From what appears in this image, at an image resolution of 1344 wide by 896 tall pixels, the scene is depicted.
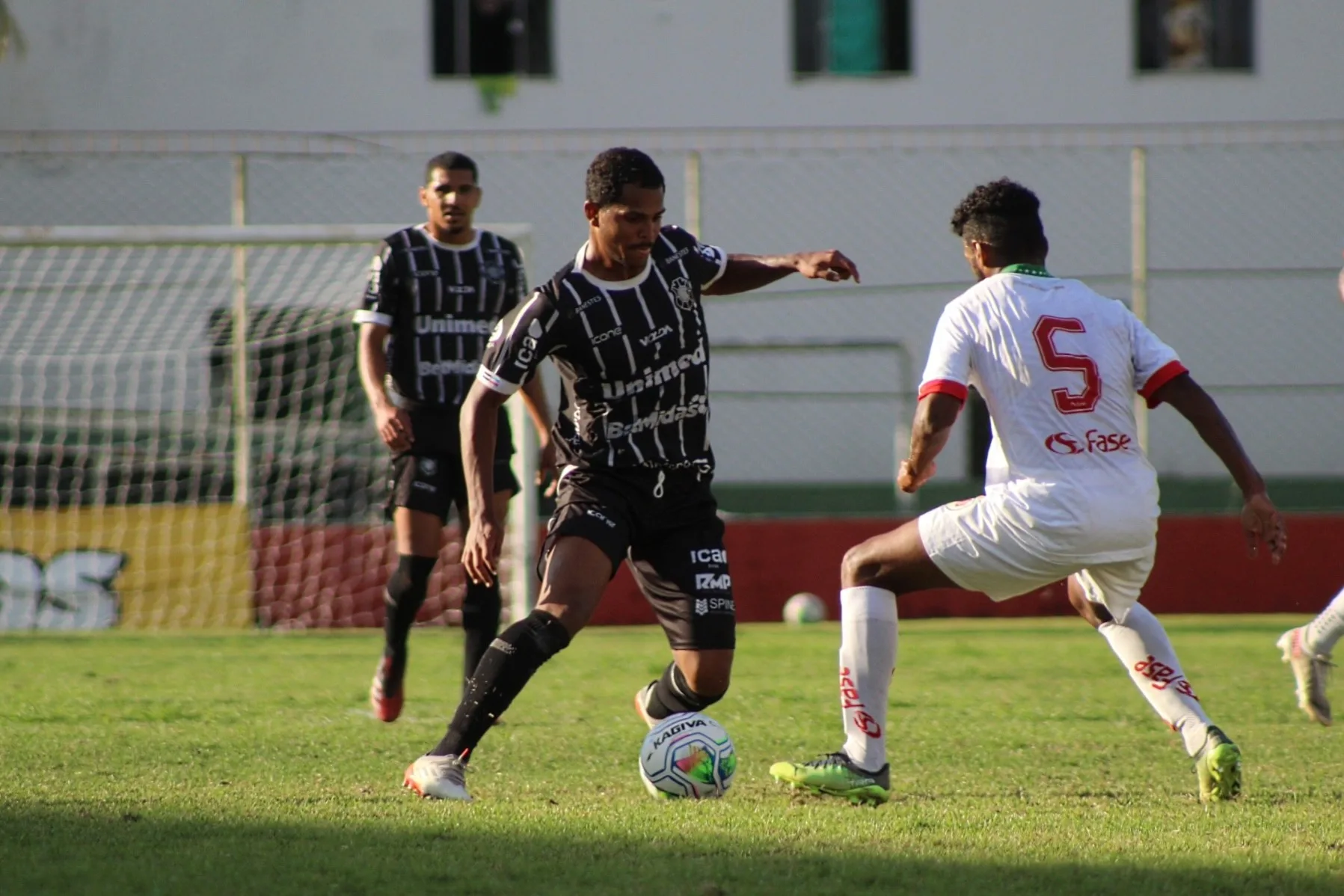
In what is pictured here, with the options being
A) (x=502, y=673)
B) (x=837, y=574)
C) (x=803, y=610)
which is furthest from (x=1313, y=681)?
(x=837, y=574)

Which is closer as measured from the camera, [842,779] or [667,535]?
[842,779]

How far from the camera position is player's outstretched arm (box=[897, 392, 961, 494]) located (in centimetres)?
463

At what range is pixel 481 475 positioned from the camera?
15.9 feet

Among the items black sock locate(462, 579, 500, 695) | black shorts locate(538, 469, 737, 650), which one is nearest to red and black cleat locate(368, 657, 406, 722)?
black sock locate(462, 579, 500, 695)

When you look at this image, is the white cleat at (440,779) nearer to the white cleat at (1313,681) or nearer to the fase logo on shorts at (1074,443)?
the fase logo on shorts at (1074,443)

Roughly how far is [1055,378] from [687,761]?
151 cm

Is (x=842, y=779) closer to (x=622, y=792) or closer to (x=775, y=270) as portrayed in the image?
(x=622, y=792)

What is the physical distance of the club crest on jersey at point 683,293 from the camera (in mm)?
5086

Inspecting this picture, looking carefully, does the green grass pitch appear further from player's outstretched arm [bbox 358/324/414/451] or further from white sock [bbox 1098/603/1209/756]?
player's outstretched arm [bbox 358/324/414/451]

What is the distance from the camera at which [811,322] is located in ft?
57.4

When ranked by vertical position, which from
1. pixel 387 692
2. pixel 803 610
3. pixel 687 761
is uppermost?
pixel 687 761

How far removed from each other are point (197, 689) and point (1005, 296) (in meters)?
4.78

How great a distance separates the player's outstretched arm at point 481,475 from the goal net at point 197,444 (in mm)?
5413

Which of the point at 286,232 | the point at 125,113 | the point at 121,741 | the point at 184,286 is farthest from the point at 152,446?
the point at 125,113
